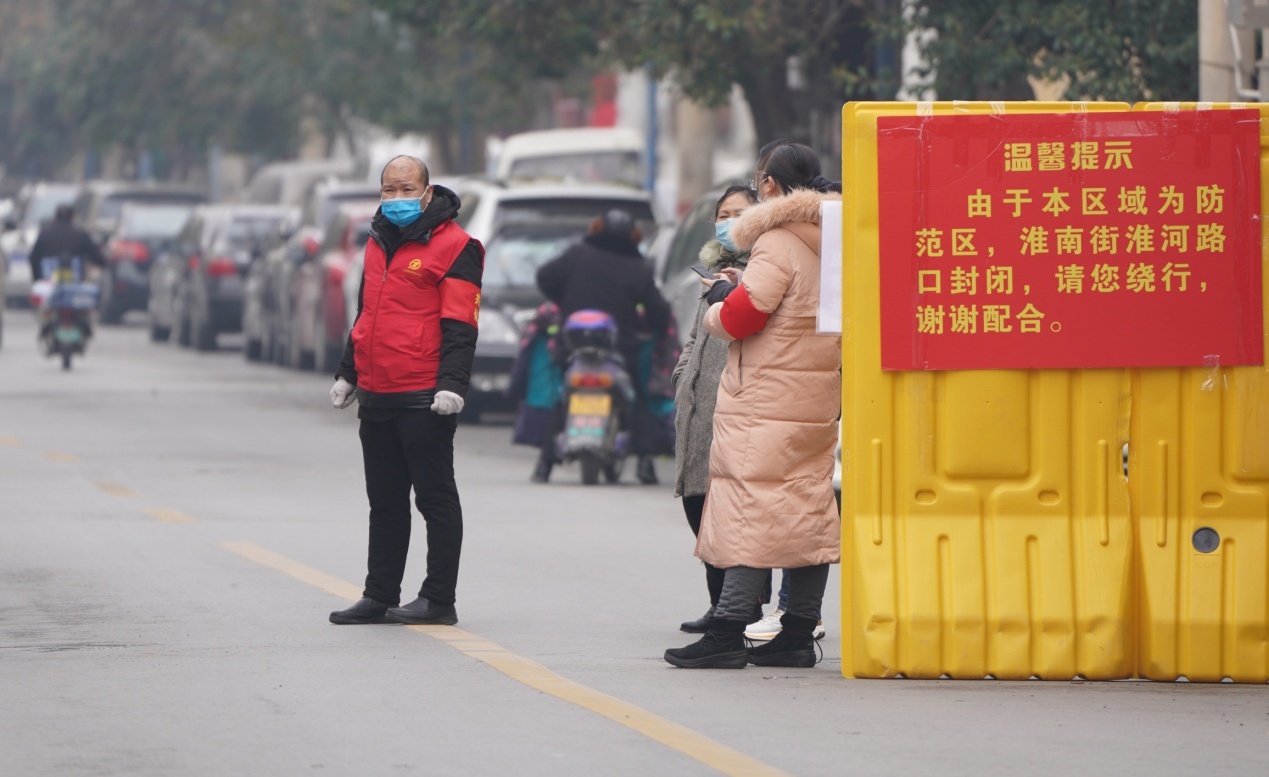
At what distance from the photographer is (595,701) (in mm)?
7613

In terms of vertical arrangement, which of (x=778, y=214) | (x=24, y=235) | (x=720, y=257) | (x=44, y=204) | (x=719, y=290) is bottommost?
(x=719, y=290)

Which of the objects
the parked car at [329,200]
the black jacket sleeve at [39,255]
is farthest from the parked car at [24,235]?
the parked car at [329,200]

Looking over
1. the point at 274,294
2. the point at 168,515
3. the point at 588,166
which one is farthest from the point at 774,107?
the point at 588,166

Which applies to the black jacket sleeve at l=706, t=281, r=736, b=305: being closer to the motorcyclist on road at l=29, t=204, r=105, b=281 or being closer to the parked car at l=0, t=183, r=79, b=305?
the motorcyclist on road at l=29, t=204, r=105, b=281

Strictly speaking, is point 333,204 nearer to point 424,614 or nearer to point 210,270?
point 210,270

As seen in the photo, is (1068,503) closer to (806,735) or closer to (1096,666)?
(1096,666)

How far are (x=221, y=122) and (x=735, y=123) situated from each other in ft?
47.8

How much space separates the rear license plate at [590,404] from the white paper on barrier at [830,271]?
700cm

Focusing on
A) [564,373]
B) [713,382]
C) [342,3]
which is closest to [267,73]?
[342,3]

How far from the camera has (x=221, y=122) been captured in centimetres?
4978

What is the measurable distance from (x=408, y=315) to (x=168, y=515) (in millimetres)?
4451

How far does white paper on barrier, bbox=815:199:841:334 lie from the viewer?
798 cm

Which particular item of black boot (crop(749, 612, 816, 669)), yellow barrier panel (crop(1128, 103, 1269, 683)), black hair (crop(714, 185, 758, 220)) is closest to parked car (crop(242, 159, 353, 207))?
black hair (crop(714, 185, 758, 220))

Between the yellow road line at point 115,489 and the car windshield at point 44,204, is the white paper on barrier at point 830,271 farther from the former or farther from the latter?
the car windshield at point 44,204
